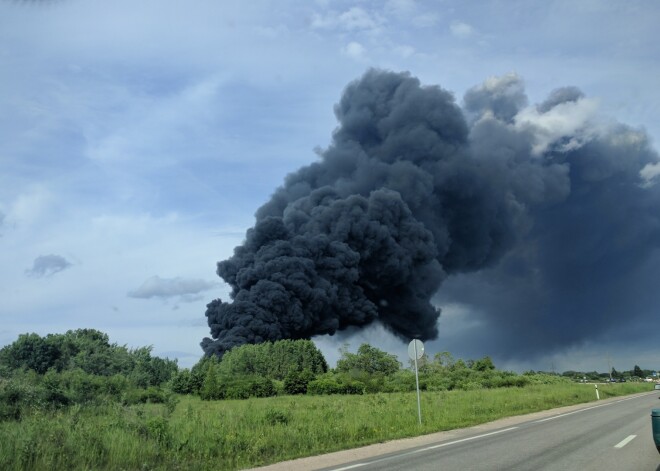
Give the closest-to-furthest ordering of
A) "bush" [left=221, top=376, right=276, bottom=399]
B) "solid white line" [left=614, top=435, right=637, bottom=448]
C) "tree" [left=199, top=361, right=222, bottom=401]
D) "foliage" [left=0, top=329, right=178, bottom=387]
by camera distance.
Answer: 1. "solid white line" [left=614, top=435, right=637, bottom=448]
2. "bush" [left=221, top=376, right=276, bottom=399]
3. "tree" [left=199, top=361, right=222, bottom=401]
4. "foliage" [left=0, top=329, right=178, bottom=387]

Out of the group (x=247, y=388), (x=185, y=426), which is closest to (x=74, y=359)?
(x=247, y=388)

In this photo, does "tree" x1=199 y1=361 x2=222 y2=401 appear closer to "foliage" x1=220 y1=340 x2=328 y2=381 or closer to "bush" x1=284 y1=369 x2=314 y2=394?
"bush" x1=284 y1=369 x2=314 y2=394

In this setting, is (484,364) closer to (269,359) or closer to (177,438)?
(269,359)

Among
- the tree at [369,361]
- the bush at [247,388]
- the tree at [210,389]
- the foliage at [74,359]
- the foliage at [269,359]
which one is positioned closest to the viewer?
the bush at [247,388]

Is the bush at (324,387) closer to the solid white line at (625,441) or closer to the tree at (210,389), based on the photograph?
the tree at (210,389)

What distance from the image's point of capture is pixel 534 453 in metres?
11.4

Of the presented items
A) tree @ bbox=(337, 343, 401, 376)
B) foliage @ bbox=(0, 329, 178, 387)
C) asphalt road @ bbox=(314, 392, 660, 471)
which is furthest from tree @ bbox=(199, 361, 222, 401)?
asphalt road @ bbox=(314, 392, 660, 471)

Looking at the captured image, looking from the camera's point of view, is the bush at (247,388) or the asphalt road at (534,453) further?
the bush at (247,388)

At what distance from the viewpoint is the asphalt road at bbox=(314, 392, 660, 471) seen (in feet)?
32.3

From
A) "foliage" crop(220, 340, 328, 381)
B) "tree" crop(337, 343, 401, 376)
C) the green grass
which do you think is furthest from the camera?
"tree" crop(337, 343, 401, 376)

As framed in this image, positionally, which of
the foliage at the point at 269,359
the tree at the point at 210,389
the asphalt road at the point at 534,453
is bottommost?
the asphalt road at the point at 534,453

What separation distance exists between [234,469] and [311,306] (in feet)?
196

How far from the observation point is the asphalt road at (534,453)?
9836mm

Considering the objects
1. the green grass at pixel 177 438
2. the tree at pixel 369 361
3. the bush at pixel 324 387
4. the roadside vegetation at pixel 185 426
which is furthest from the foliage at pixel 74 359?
the green grass at pixel 177 438
